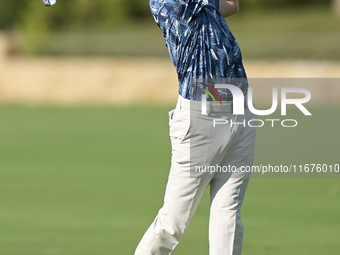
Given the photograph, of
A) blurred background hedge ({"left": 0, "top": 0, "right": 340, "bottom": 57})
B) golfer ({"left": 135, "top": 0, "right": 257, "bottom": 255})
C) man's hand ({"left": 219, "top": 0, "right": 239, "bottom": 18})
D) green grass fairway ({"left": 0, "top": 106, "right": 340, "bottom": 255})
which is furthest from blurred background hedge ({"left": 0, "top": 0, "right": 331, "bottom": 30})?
golfer ({"left": 135, "top": 0, "right": 257, "bottom": 255})

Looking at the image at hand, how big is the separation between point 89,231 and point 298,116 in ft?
38.5

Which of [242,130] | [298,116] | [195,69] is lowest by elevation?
[298,116]

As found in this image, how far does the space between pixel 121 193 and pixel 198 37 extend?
15.3 ft

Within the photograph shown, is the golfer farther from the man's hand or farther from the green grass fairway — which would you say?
the green grass fairway

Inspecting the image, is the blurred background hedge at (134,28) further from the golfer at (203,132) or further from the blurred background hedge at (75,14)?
the golfer at (203,132)

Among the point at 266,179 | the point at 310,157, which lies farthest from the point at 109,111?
the point at 266,179

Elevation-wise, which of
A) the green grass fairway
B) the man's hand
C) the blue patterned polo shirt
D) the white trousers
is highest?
the man's hand

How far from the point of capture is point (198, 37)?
4.23m

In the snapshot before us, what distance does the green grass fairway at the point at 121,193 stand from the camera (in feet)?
20.8

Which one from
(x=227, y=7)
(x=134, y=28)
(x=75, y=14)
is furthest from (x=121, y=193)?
(x=75, y=14)

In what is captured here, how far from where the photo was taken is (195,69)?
427cm

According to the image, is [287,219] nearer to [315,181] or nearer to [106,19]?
[315,181]

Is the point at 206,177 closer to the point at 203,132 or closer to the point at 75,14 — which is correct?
the point at 203,132

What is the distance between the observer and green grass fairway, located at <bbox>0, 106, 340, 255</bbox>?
6328 millimetres
